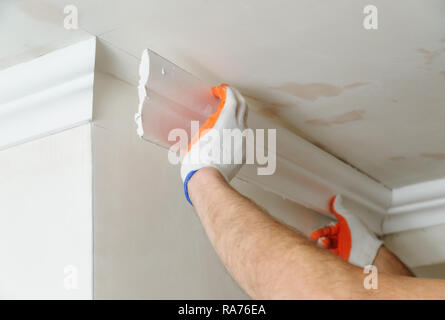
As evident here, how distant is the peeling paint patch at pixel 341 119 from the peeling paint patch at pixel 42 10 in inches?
32.9

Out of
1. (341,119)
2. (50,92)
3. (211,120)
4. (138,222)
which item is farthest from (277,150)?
(50,92)

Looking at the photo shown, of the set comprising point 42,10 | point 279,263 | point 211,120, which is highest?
point 42,10

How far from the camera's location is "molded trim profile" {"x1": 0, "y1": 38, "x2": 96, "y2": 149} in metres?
1.15

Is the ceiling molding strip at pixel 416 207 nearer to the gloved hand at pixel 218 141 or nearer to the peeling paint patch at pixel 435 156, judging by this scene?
the peeling paint patch at pixel 435 156

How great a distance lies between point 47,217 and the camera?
112 cm

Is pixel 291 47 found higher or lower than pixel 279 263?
higher

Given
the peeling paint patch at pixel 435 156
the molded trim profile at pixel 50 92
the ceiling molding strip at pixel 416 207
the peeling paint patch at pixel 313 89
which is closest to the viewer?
the molded trim profile at pixel 50 92

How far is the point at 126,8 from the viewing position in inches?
41.6

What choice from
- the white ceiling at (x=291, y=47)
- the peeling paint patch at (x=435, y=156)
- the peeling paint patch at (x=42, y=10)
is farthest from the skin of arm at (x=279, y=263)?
the peeling paint patch at (x=435, y=156)

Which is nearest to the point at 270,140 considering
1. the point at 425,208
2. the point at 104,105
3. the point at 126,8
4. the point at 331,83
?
the point at 331,83

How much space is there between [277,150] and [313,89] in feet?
0.92

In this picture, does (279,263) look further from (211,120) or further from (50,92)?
(50,92)

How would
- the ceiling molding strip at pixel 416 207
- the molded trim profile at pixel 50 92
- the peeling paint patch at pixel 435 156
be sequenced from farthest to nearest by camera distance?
1. the ceiling molding strip at pixel 416 207
2. the peeling paint patch at pixel 435 156
3. the molded trim profile at pixel 50 92

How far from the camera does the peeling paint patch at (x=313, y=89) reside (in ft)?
→ 4.59
